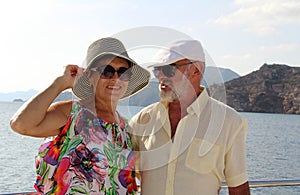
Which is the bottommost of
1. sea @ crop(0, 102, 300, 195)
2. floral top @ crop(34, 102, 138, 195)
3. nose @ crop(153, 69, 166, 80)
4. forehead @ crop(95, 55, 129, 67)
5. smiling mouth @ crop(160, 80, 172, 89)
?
sea @ crop(0, 102, 300, 195)

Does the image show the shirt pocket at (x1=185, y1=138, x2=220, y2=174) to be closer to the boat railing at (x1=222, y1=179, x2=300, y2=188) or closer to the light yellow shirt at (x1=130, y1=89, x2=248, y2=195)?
the light yellow shirt at (x1=130, y1=89, x2=248, y2=195)

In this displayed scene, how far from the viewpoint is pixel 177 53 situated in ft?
8.60

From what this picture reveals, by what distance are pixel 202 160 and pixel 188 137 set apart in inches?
5.4

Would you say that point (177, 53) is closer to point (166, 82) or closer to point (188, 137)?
point (166, 82)

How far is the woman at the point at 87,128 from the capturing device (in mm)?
2238

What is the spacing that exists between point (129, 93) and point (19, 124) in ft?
2.48

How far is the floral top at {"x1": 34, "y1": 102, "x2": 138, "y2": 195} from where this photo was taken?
2.30 metres

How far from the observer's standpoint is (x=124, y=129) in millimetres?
2568

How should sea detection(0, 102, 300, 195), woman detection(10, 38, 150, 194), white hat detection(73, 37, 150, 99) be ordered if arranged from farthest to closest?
sea detection(0, 102, 300, 195)
white hat detection(73, 37, 150, 99)
woman detection(10, 38, 150, 194)

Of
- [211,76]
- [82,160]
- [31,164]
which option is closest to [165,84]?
[211,76]

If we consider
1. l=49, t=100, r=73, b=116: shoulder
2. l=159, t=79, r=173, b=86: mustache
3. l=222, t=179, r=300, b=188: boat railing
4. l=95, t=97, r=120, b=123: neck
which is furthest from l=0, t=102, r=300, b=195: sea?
l=49, t=100, r=73, b=116: shoulder

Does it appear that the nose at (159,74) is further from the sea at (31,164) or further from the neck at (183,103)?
the sea at (31,164)

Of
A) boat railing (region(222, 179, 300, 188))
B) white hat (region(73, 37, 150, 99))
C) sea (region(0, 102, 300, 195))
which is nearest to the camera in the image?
white hat (region(73, 37, 150, 99))

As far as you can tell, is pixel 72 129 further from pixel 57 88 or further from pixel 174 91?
pixel 174 91
